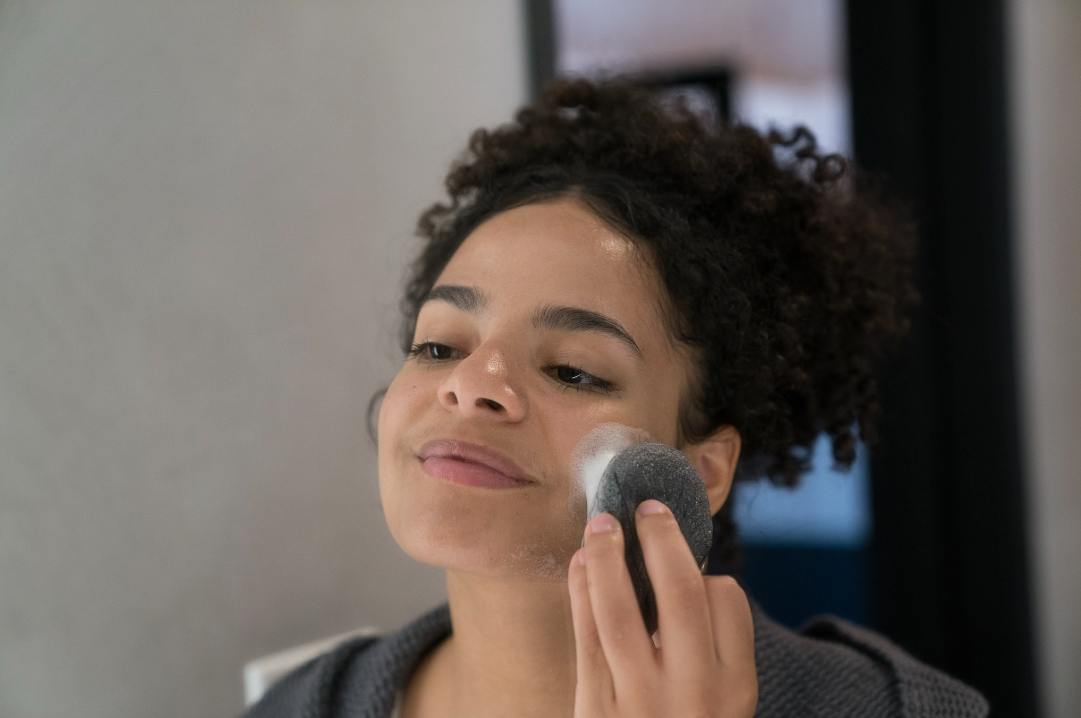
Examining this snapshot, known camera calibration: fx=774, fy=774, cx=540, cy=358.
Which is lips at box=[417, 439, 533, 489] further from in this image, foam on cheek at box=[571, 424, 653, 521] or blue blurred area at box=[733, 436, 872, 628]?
blue blurred area at box=[733, 436, 872, 628]

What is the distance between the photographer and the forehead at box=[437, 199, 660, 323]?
75 centimetres

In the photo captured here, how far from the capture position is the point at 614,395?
0.74 metres

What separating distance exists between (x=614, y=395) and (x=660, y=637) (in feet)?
0.81

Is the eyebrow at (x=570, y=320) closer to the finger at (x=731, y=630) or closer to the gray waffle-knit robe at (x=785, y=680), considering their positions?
the finger at (x=731, y=630)

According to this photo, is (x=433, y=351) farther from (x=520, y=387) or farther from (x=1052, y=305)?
(x=1052, y=305)

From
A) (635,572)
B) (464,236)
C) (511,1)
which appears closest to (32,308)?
(464,236)

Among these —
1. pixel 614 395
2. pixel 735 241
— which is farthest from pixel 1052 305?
pixel 614 395

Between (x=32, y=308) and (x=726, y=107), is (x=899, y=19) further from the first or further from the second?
(x=32, y=308)

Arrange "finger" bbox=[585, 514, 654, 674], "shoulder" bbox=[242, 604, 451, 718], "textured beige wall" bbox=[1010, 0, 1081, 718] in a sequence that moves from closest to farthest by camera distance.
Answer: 1. "finger" bbox=[585, 514, 654, 674]
2. "shoulder" bbox=[242, 604, 451, 718]
3. "textured beige wall" bbox=[1010, 0, 1081, 718]

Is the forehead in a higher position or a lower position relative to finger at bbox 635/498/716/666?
higher

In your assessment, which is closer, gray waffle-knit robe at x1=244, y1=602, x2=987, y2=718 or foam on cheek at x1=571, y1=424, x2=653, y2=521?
foam on cheek at x1=571, y1=424, x2=653, y2=521

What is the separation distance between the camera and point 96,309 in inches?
34.5

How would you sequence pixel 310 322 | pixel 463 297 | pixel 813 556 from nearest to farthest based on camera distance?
pixel 463 297 < pixel 310 322 < pixel 813 556

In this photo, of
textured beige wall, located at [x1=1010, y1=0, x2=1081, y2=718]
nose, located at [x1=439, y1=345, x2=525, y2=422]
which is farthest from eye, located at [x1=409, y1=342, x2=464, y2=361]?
textured beige wall, located at [x1=1010, y1=0, x2=1081, y2=718]
